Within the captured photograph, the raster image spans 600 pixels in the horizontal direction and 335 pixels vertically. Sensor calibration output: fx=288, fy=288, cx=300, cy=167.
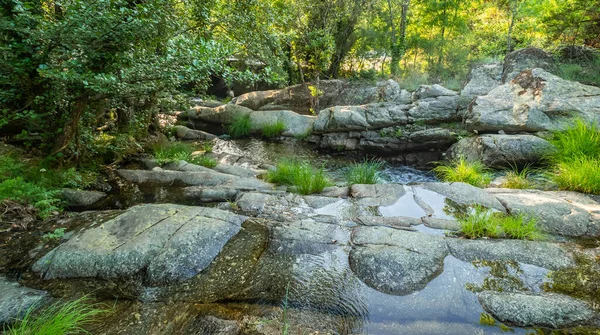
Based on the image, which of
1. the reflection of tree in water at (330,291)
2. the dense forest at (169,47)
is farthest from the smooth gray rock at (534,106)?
the reflection of tree in water at (330,291)

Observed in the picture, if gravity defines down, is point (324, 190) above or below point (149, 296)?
below

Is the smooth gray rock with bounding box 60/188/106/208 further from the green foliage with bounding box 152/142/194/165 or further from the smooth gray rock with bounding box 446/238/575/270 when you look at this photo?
the smooth gray rock with bounding box 446/238/575/270

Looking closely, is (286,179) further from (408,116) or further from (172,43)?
(408,116)

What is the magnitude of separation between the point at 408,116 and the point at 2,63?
8650 mm

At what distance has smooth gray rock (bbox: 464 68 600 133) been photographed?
6145 millimetres

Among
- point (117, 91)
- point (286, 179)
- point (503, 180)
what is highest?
point (117, 91)

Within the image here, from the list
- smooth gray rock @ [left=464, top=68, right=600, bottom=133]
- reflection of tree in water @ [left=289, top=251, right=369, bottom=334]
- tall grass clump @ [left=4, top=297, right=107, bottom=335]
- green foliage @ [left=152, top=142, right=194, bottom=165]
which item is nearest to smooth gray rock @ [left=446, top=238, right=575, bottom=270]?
reflection of tree in water @ [left=289, top=251, right=369, bottom=334]

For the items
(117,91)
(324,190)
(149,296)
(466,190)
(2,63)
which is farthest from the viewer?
(324,190)

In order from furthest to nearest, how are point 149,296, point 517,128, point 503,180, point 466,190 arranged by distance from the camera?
point 517,128, point 503,180, point 466,190, point 149,296

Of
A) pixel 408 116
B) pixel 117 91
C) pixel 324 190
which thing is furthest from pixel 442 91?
pixel 117 91

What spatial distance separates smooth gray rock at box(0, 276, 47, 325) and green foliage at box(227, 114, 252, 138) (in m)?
8.24

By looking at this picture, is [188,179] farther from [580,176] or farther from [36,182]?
[580,176]

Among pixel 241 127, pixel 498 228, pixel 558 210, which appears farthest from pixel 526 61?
pixel 241 127

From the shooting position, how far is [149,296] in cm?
219
